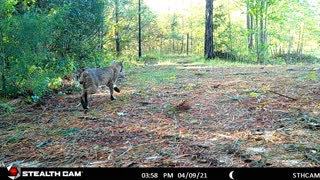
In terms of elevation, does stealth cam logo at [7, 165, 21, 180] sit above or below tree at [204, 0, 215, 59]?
below

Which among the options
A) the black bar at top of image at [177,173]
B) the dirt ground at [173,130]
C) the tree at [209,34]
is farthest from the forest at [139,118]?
the tree at [209,34]

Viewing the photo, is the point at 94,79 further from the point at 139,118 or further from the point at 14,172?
the point at 14,172

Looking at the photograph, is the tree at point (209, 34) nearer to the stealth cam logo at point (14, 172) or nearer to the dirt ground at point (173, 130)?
the dirt ground at point (173, 130)

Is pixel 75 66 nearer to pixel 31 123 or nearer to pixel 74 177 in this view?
pixel 31 123

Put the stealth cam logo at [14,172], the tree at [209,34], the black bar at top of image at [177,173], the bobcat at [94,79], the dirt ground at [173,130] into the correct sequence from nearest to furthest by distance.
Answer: the black bar at top of image at [177,173] < the stealth cam logo at [14,172] < the dirt ground at [173,130] < the bobcat at [94,79] < the tree at [209,34]

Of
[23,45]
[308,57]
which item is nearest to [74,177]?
[23,45]

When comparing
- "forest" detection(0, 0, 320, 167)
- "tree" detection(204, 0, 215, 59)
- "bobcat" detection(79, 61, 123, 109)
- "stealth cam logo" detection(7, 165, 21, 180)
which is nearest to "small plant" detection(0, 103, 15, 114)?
"forest" detection(0, 0, 320, 167)

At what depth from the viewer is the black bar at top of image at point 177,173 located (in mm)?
2084

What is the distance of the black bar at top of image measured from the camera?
2.08m

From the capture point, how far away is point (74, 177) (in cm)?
213

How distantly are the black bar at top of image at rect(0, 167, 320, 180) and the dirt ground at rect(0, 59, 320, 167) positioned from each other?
0.16 metres

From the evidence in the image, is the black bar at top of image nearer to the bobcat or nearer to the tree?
the bobcat

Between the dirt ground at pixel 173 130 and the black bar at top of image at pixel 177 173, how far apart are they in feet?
0.52

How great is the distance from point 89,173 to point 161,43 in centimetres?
4048
